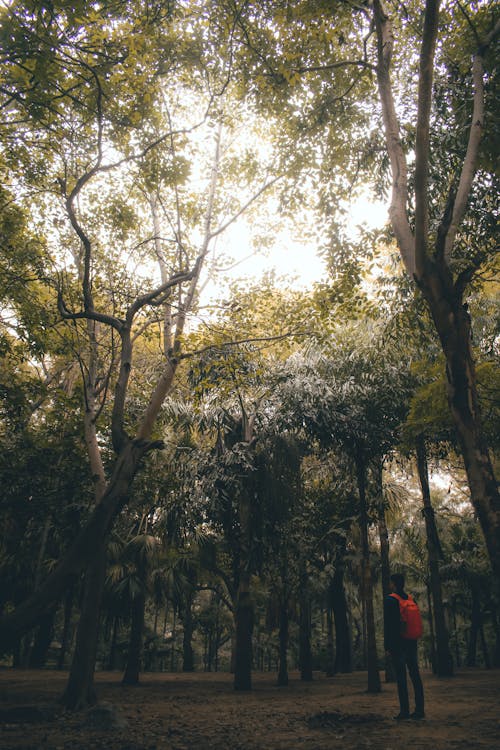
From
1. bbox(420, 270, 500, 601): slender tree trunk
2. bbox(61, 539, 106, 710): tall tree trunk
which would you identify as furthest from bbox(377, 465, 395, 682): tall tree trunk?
bbox(420, 270, 500, 601): slender tree trunk

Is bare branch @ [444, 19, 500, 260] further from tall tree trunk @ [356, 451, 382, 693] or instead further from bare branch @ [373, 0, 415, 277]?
tall tree trunk @ [356, 451, 382, 693]

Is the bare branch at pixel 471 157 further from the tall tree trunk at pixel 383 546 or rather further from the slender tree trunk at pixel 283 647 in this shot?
the slender tree trunk at pixel 283 647

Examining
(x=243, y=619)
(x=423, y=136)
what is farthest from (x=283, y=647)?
(x=423, y=136)

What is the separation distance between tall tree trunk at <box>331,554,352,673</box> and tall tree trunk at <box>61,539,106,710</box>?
48.5 feet

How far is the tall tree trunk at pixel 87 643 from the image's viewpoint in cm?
788

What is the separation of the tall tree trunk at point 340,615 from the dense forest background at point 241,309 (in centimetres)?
226

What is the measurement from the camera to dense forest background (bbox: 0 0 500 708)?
22.5 feet

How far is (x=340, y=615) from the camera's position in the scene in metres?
22.7

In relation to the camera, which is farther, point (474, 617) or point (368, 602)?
point (474, 617)

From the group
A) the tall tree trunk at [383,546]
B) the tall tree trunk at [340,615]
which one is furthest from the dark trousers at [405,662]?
the tall tree trunk at [340,615]

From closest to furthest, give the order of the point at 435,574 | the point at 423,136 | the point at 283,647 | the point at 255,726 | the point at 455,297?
the point at 423,136, the point at 455,297, the point at 255,726, the point at 435,574, the point at 283,647

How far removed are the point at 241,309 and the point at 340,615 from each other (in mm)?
18723

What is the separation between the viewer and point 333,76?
356 inches

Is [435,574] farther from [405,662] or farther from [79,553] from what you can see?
[79,553]
